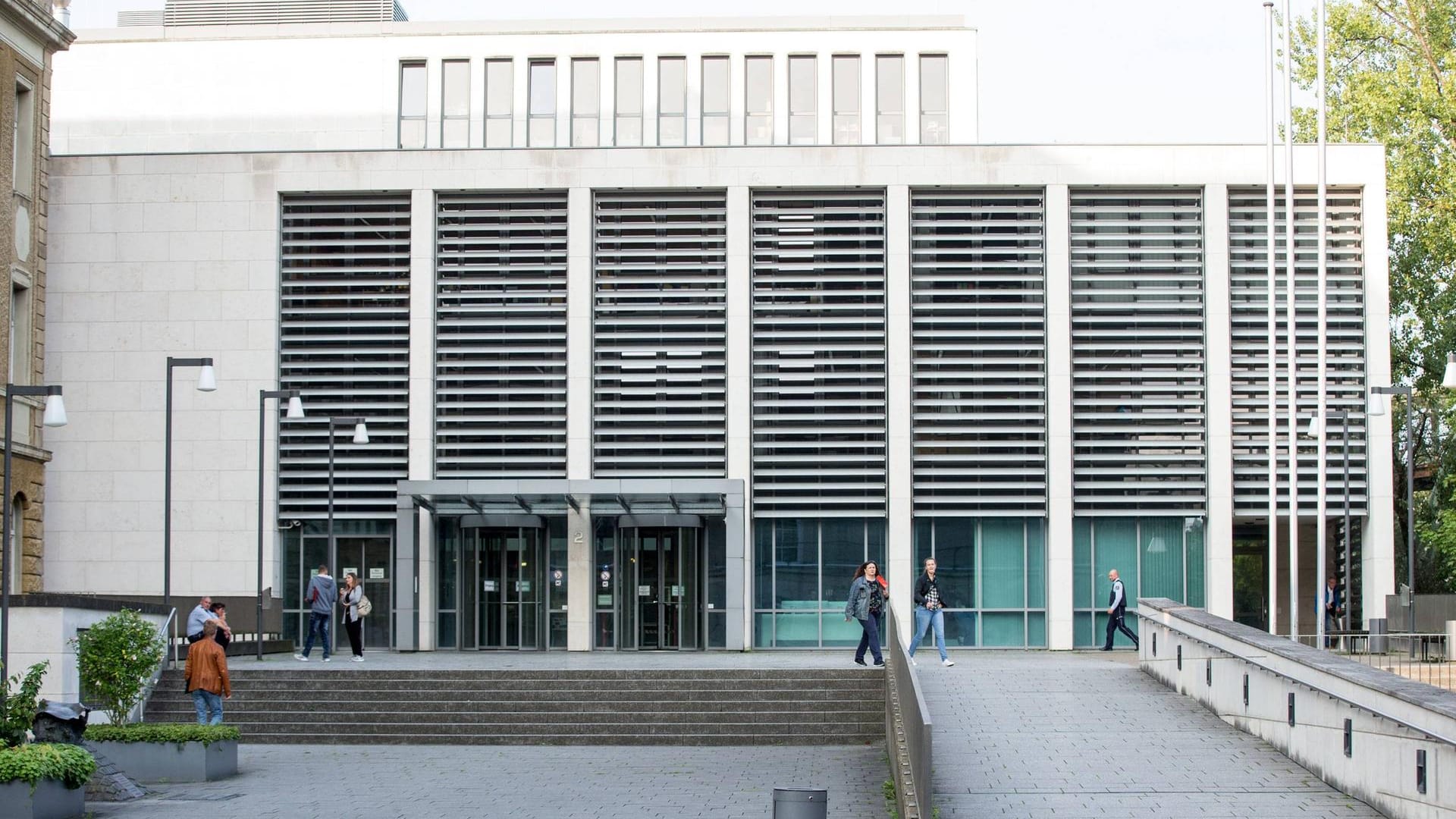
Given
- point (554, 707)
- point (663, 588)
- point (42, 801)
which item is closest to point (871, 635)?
point (554, 707)

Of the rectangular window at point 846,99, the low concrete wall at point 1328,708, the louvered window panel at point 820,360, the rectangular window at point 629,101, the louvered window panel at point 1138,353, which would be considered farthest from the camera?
the rectangular window at point 629,101

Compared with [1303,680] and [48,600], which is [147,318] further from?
[1303,680]

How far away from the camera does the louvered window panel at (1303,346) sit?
34000mm

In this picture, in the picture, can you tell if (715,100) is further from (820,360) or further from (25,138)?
(25,138)

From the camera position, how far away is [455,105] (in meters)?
41.1

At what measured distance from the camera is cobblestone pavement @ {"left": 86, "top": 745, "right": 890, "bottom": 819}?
16172mm

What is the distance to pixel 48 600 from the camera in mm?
21625

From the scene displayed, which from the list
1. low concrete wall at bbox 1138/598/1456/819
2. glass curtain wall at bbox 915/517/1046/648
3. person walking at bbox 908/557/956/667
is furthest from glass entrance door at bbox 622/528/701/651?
low concrete wall at bbox 1138/598/1456/819

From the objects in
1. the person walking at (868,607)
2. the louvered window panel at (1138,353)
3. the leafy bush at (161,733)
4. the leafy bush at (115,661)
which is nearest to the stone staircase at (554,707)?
the person walking at (868,607)

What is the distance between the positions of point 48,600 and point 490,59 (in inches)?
889

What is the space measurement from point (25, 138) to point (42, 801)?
16253mm

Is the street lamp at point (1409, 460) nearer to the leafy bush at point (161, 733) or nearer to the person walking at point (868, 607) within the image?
the person walking at point (868, 607)

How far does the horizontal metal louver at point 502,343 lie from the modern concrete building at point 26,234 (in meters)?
8.25

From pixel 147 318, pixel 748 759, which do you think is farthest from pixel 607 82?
pixel 748 759
